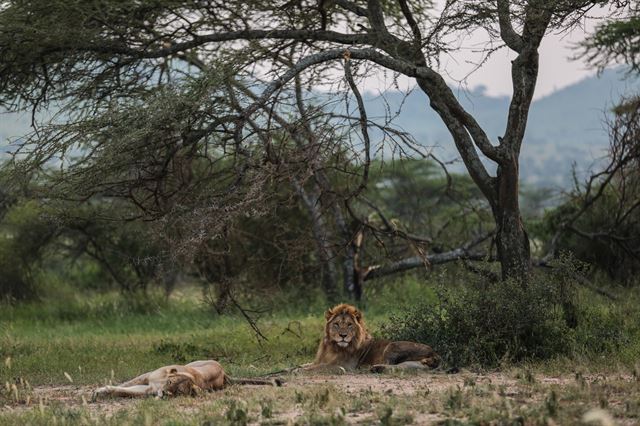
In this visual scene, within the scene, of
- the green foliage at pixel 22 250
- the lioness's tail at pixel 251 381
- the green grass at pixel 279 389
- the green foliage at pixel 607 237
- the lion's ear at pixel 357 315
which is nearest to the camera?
the green grass at pixel 279 389

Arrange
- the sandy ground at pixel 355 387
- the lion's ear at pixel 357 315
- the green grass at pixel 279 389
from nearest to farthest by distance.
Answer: the green grass at pixel 279 389 < the sandy ground at pixel 355 387 < the lion's ear at pixel 357 315

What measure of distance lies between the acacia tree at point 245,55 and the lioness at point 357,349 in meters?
2.08

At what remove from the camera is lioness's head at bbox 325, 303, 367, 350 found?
1180cm

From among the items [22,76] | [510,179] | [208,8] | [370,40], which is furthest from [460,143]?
[22,76]

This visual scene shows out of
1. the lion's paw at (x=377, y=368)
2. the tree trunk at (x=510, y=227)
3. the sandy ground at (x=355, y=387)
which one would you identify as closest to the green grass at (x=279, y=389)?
the sandy ground at (x=355, y=387)

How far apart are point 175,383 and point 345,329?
9.03 feet

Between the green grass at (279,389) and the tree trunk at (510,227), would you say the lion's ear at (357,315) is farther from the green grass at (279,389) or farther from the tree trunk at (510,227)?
the tree trunk at (510,227)

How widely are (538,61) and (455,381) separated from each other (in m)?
5.22

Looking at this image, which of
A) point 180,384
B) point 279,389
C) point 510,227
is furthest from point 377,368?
point 510,227

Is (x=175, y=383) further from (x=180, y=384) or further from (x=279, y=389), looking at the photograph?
(x=279, y=389)

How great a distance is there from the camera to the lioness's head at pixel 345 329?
11805 mm

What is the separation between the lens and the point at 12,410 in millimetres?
9219

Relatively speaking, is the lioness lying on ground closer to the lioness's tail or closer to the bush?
the lioness's tail

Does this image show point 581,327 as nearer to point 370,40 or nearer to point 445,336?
point 445,336
